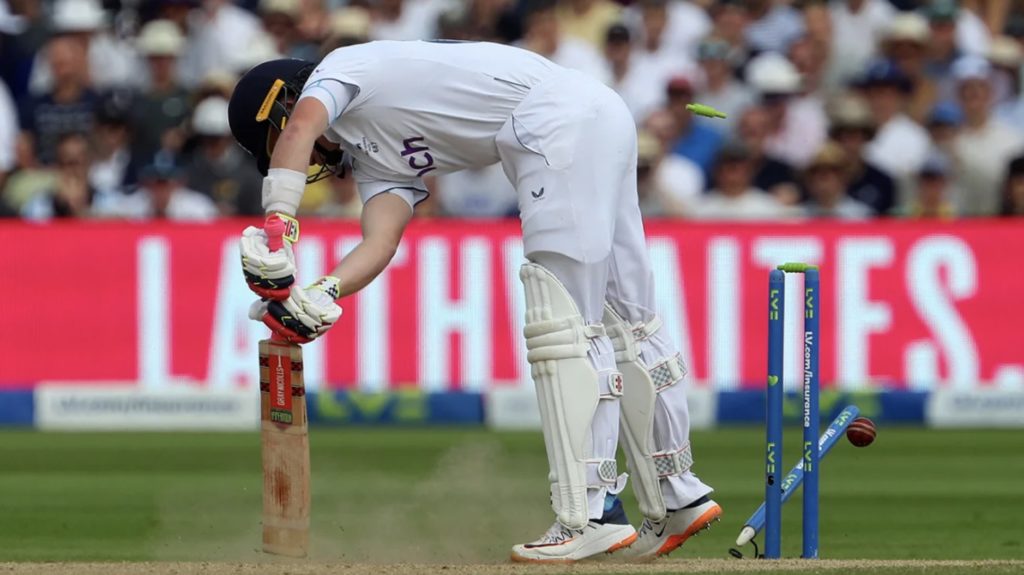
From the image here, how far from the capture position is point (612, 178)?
5977 millimetres

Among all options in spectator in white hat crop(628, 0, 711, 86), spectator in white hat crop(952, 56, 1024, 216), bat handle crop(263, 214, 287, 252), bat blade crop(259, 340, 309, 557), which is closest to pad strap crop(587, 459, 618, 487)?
bat blade crop(259, 340, 309, 557)

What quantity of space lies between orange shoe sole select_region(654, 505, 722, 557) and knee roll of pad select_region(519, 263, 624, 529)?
403 mm

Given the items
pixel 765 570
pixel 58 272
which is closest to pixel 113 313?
pixel 58 272

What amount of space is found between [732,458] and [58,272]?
13.6 feet

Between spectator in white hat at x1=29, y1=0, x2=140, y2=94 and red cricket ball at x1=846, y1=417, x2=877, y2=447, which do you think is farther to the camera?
spectator in white hat at x1=29, y1=0, x2=140, y2=94

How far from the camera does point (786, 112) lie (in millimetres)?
12812

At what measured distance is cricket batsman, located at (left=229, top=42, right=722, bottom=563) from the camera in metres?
5.86

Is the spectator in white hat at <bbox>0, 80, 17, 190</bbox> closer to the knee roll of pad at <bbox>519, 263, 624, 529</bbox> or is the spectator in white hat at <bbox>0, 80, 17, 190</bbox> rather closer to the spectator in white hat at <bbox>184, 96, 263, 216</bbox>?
the spectator in white hat at <bbox>184, 96, 263, 216</bbox>

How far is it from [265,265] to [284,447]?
2.00ft

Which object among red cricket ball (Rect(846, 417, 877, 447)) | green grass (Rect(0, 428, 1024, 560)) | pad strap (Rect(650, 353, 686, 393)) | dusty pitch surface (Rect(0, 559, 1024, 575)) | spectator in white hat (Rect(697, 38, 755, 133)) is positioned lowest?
green grass (Rect(0, 428, 1024, 560))

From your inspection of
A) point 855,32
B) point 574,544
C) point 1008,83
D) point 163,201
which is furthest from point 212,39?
point 574,544

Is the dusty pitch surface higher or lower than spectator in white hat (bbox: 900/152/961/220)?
lower

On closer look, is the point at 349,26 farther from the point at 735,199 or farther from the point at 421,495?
the point at 421,495

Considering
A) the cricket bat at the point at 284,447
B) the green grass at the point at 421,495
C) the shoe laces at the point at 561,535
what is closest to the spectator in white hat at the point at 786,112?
the green grass at the point at 421,495
